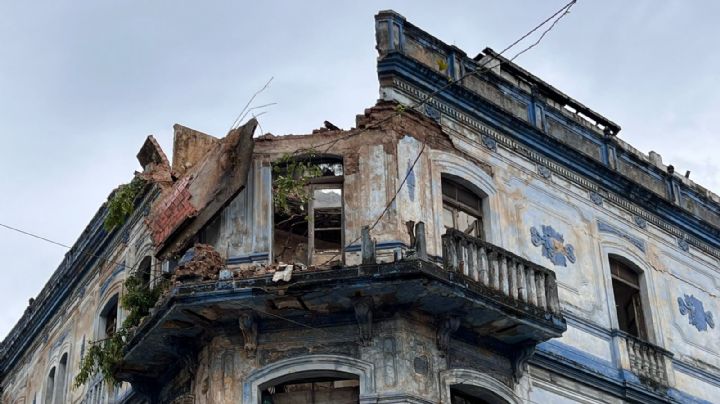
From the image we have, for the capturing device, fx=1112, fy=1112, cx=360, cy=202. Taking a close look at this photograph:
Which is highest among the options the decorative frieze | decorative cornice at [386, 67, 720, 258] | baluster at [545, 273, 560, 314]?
decorative cornice at [386, 67, 720, 258]

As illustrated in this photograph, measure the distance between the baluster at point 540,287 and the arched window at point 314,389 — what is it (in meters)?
2.62

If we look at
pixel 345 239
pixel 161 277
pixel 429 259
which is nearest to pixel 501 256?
pixel 429 259

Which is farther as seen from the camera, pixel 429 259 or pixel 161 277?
pixel 161 277

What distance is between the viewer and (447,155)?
1513cm

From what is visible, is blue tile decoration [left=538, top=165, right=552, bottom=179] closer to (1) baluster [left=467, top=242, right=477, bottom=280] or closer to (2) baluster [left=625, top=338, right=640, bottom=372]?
(2) baluster [left=625, top=338, right=640, bottom=372]

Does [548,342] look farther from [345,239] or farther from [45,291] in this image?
[45,291]

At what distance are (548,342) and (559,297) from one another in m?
0.92

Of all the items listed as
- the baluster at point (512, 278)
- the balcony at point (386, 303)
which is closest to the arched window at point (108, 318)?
the balcony at point (386, 303)

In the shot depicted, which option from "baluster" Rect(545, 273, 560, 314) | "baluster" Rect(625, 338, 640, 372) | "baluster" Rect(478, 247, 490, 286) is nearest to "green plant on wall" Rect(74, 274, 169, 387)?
"baluster" Rect(478, 247, 490, 286)

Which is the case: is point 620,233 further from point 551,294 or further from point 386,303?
point 386,303

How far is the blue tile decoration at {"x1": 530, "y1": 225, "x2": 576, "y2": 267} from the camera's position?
1603cm

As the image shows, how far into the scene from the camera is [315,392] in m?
13.4

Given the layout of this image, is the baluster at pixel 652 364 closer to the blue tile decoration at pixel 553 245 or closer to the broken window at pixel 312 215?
the blue tile decoration at pixel 553 245

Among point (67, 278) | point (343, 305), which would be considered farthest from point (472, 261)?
point (67, 278)
